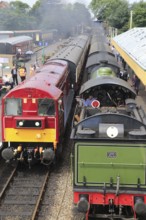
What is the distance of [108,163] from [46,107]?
12.5 feet

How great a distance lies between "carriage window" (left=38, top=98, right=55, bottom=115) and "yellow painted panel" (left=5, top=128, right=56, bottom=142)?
1.70 ft

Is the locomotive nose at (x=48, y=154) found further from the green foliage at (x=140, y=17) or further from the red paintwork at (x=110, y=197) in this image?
the green foliage at (x=140, y=17)

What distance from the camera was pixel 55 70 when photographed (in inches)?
538

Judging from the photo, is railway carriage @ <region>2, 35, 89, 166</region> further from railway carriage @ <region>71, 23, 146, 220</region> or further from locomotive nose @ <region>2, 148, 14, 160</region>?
railway carriage @ <region>71, 23, 146, 220</region>

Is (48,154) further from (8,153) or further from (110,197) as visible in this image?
(110,197)

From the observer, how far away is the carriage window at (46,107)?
33.9 ft

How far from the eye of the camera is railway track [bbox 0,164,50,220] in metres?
8.34

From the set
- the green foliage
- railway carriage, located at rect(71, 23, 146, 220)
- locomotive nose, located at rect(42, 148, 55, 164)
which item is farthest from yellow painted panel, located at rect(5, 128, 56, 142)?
the green foliage

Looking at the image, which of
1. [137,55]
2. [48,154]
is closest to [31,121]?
[48,154]

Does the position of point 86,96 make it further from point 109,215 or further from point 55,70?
point 109,215

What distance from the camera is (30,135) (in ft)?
33.7

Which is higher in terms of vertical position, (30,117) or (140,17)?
(140,17)

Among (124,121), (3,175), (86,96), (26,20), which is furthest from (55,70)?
(26,20)

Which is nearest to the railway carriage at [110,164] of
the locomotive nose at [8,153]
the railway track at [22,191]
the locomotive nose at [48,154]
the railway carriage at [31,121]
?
the railway track at [22,191]
